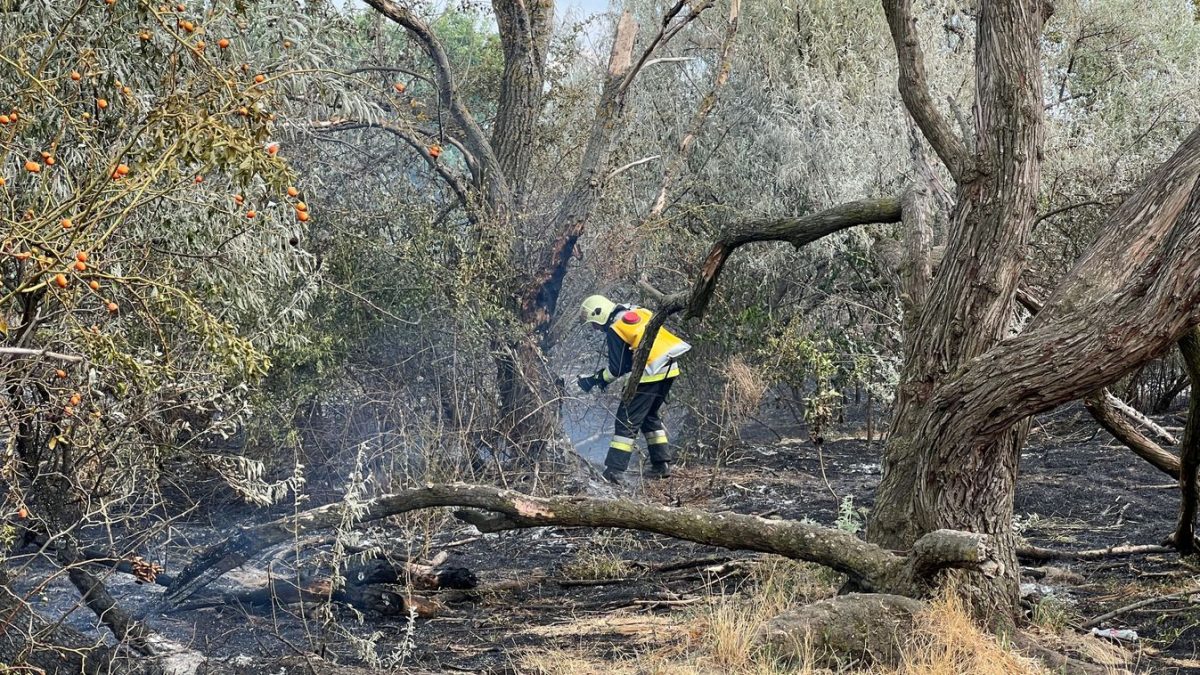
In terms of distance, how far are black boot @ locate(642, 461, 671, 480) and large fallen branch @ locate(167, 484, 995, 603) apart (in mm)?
5304

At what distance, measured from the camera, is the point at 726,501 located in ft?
34.0

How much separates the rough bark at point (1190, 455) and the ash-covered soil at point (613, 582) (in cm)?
19

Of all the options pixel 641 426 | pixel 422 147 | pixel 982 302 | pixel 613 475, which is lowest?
pixel 613 475

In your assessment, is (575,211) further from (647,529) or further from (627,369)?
(647,529)

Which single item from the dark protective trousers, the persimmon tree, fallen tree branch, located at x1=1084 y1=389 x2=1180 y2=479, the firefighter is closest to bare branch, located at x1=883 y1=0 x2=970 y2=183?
fallen tree branch, located at x1=1084 y1=389 x2=1180 y2=479

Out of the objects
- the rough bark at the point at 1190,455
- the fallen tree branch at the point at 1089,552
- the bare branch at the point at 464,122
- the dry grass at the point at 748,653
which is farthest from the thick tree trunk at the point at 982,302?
the bare branch at the point at 464,122

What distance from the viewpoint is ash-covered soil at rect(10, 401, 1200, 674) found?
585 centimetres

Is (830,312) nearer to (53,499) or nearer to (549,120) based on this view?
(549,120)

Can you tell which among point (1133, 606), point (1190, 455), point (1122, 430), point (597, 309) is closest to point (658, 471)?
point (597, 309)

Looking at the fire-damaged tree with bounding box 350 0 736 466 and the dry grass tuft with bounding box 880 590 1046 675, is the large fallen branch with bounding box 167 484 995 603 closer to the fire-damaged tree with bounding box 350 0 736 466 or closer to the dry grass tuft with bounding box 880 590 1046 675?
the dry grass tuft with bounding box 880 590 1046 675

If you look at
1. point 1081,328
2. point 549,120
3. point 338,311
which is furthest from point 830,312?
point 1081,328

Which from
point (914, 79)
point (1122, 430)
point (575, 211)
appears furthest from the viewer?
point (575, 211)

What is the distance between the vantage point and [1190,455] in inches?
245

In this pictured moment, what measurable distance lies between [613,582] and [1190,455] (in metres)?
3.38
